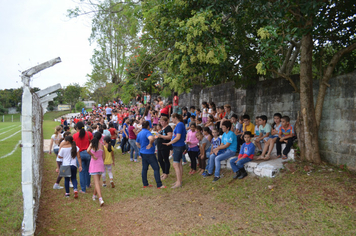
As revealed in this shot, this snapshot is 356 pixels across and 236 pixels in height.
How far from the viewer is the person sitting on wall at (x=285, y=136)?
687 centimetres

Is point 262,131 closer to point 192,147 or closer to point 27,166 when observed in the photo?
point 192,147

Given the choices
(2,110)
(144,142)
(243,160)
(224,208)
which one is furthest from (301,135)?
(2,110)

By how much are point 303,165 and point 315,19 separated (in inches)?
133

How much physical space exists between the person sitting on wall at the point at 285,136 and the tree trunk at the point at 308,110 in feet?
1.39

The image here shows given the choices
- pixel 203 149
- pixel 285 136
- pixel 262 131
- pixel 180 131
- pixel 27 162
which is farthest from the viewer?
pixel 203 149

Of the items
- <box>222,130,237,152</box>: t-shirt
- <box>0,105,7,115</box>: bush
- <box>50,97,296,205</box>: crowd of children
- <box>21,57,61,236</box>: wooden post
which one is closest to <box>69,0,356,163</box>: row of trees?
<box>50,97,296,205</box>: crowd of children

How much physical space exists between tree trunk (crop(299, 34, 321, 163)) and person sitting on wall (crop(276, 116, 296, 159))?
16.7 inches

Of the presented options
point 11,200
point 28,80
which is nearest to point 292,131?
point 28,80

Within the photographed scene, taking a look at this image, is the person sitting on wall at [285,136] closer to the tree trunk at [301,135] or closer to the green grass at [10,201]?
the tree trunk at [301,135]

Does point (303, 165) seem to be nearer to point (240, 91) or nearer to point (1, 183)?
point (240, 91)

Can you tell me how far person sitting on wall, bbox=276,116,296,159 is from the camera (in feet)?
22.5

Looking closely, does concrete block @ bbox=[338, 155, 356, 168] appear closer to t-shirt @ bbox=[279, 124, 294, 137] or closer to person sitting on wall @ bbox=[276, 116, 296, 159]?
person sitting on wall @ bbox=[276, 116, 296, 159]

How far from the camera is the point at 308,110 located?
252 inches

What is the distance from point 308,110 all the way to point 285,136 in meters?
1.01
